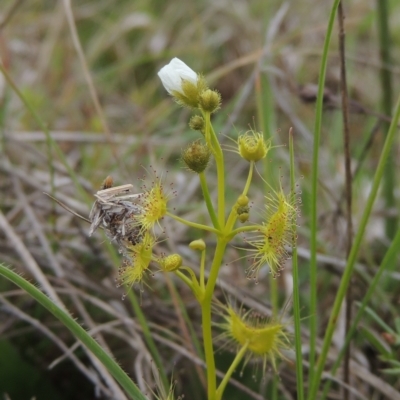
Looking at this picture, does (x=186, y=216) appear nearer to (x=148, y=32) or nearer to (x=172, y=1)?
(x=148, y=32)

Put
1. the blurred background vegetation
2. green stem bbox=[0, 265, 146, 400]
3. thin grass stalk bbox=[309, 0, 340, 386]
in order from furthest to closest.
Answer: the blurred background vegetation, thin grass stalk bbox=[309, 0, 340, 386], green stem bbox=[0, 265, 146, 400]

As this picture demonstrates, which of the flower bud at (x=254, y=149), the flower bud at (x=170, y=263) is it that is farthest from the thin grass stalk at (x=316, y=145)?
the flower bud at (x=170, y=263)

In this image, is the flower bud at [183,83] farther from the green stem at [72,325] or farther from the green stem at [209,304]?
the green stem at [72,325]

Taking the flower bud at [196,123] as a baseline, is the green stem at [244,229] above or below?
below

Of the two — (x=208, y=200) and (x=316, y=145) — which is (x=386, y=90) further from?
(x=208, y=200)

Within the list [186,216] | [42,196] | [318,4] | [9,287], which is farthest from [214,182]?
[318,4]

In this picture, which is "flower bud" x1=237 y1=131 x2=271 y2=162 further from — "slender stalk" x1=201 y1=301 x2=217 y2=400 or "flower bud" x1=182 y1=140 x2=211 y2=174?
"slender stalk" x1=201 y1=301 x2=217 y2=400

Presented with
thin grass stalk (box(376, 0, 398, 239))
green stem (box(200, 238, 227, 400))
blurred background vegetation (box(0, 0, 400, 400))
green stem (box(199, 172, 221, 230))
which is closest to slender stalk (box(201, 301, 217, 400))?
green stem (box(200, 238, 227, 400))
